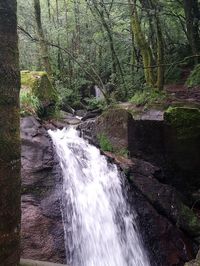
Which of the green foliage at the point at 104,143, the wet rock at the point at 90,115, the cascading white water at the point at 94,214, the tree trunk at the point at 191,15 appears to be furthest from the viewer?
the wet rock at the point at 90,115

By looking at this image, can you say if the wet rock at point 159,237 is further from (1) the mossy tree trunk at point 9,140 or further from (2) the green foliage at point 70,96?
(2) the green foliage at point 70,96

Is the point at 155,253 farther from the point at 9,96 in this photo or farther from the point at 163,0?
the point at 163,0

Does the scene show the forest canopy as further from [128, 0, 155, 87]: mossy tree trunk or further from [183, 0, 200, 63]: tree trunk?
[128, 0, 155, 87]: mossy tree trunk

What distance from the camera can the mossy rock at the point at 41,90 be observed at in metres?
10.1

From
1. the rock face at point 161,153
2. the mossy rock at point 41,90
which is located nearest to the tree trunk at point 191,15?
the rock face at point 161,153

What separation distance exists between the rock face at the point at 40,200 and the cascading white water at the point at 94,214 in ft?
0.74

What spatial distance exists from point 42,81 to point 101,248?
→ 6.13 metres

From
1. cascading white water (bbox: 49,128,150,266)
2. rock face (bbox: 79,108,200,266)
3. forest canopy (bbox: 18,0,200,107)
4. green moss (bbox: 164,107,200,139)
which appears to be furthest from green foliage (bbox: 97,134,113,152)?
forest canopy (bbox: 18,0,200,107)

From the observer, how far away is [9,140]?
1.84m

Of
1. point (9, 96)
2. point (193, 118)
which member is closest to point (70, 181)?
point (193, 118)

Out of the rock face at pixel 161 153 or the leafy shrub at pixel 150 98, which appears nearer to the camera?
the rock face at pixel 161 153

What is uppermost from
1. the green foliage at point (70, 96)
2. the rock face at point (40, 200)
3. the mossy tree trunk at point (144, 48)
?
the mossy tree trunk at point (144, 48)

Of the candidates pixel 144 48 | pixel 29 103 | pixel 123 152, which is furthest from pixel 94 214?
pixel 144 48

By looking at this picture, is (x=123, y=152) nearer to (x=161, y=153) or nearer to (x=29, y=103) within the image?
(x=161, y=153)
